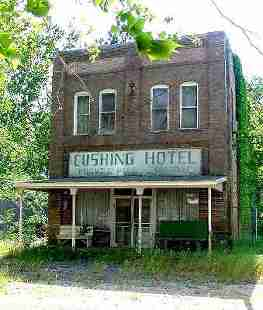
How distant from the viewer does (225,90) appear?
20.6 metres

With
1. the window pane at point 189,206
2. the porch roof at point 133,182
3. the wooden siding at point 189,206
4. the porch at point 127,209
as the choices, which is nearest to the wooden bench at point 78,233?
the porch at point 127,209

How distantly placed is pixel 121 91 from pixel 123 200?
4.55m

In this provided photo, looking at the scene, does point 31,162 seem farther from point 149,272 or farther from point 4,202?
point 149,272

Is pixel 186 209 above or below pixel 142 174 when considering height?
below

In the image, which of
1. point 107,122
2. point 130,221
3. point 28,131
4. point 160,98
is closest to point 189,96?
point 160,98

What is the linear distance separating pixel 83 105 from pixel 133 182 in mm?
5948

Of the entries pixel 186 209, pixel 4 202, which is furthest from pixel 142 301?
pixel 4 202

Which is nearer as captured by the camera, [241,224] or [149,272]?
[149,272]

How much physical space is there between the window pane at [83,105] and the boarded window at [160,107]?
3.15m

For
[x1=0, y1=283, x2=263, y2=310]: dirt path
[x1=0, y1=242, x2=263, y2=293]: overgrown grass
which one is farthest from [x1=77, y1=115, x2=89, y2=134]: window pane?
[x1=0, y1=283, x2=263, y2=310]: dirt path

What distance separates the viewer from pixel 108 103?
75.3ft

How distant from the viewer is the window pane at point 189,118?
69.9 feet

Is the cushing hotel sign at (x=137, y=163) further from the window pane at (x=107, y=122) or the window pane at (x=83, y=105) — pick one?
the window pane at (x=83, y=105)

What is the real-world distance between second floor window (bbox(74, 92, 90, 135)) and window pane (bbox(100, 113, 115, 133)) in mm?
703
